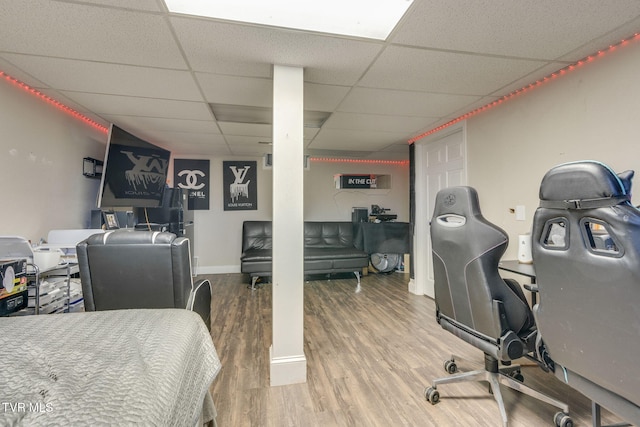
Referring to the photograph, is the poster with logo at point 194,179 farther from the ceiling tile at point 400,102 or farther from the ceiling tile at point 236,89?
the ceiling tile at point 400,102

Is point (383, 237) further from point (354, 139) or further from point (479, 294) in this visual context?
point (479, 294)

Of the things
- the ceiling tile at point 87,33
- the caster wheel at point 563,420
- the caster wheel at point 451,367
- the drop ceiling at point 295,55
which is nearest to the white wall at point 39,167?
the drop ceiling at point 295,55

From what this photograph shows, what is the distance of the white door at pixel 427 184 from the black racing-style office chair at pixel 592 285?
2444 millimetres

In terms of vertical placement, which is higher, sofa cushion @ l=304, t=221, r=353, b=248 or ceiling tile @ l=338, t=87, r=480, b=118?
ceiling tile @ l=338, t=87, r=480, b=118

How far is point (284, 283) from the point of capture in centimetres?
192

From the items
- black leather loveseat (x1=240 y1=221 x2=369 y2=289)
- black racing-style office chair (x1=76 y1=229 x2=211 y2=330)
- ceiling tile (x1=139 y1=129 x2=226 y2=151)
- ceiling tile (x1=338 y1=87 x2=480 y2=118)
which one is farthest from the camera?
black leather loveseat (x1=240 y1=221 x2=369 y2=289)

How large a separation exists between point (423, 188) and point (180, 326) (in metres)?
3.64

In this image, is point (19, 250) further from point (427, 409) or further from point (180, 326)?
point (427, 409)

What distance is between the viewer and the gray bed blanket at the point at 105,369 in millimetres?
607

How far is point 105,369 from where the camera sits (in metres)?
0.75

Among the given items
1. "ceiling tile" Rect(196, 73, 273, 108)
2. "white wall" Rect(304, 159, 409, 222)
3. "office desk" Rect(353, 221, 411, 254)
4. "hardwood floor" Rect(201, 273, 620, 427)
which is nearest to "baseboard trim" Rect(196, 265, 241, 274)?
"white wall" Rect(304, 159, 409, 222)

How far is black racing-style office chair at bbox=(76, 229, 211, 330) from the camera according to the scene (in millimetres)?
1648

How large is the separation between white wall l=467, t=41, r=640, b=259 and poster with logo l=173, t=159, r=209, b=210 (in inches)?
171

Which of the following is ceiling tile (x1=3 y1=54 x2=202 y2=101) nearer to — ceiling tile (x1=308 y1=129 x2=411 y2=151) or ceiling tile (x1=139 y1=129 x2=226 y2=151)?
ceiling tile (x1=139 y1=129 x2=226 y2=151)
